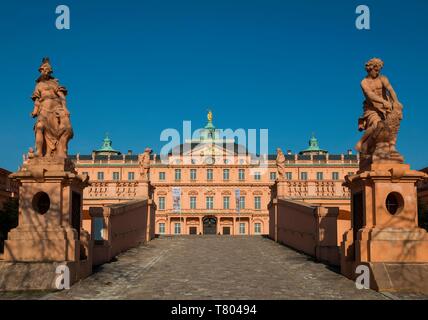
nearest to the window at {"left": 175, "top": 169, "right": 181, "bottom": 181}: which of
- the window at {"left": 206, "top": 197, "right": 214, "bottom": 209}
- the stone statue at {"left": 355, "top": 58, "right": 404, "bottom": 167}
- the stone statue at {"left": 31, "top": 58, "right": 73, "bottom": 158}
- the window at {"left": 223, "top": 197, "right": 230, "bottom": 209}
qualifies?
the window at {"left": 206, "top": 197, "right": 214, "bottom": 209}

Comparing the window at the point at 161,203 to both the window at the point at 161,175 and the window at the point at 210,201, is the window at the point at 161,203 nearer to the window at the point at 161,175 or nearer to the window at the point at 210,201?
the window at the point at 161,175

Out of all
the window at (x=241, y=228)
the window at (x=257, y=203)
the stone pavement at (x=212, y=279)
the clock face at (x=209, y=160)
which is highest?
the clock face at (x=209, y=160)

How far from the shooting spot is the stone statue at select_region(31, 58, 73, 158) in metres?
12.2

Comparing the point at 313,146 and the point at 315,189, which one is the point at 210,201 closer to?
the point at 313,146

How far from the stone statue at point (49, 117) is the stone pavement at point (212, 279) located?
3.07 m

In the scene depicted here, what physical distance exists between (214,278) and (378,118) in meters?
5.31

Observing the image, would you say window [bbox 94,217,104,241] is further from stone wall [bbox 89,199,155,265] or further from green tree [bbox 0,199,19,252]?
green tree [bbox 0,199,19,252]

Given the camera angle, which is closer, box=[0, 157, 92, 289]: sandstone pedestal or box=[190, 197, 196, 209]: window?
box=[0, 157, 92, 289]: sandstone pedestal

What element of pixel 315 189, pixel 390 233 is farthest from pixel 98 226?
pixel 315 189

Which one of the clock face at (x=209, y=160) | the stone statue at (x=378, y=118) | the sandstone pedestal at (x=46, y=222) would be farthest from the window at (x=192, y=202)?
the stone statue at (x=378, y=118)

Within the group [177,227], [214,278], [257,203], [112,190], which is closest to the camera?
[214,278]

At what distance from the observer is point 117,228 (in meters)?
17.6

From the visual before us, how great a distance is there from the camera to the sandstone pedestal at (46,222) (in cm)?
1148
